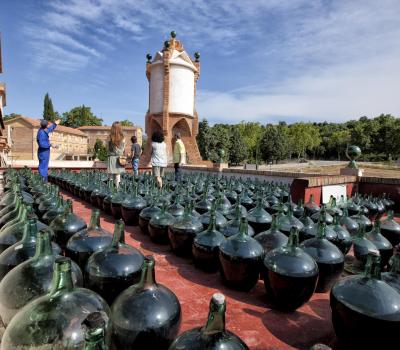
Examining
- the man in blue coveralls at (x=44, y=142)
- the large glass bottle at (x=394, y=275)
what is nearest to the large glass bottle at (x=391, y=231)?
the large glass bottle at (x=394, y=275)

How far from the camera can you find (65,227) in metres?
2.82

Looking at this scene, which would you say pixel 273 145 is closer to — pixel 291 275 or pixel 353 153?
pixel 353 153

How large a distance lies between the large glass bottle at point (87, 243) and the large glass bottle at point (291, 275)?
4.27ft

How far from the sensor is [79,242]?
7.69 ft

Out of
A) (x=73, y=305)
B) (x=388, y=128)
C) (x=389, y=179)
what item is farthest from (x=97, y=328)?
(x=388, y=128)

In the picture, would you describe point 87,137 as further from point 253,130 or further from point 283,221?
point 283,221

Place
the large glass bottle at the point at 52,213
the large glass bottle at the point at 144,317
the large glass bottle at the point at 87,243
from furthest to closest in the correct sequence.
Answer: the large glass bottle at the point at 52,213
the large glass bottle at the point at 87,243
the large glass bottle at the point at 144,317

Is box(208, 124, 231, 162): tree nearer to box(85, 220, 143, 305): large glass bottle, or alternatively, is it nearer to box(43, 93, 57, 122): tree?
box(85, 220, 143, 305): large glass bottle

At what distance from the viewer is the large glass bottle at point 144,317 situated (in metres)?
1.47

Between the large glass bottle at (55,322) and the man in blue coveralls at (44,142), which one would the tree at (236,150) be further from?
the large glass bottle at (55,322)

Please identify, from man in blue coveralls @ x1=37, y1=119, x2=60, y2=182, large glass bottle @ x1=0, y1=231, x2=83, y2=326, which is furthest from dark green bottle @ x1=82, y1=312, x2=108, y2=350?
man in blue coveralls @ x1=37, y1=119, x2=60, y2=182

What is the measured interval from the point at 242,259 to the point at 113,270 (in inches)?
44.4

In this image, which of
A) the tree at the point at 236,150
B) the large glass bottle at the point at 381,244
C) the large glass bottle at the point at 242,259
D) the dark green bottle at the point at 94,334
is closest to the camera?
the dark green bottle at the point at 94,334

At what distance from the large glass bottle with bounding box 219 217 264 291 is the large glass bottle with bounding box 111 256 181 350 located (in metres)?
1.14
